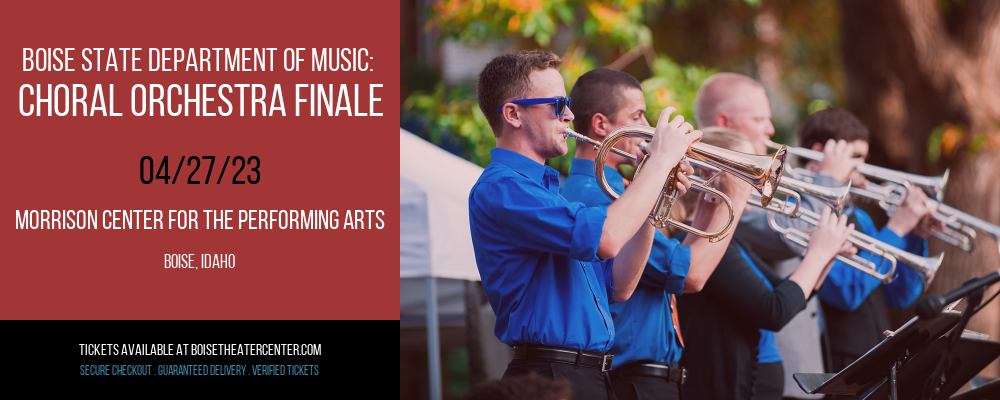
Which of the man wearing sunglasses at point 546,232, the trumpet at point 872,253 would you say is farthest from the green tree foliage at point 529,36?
the man wearing sunglasses at point 546,232

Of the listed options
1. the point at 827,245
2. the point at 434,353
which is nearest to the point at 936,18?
the point at 827,245

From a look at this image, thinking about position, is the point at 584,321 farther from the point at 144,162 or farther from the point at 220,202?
the point at 144,162

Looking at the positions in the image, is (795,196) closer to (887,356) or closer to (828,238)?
(828,238)

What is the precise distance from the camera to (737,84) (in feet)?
13.5

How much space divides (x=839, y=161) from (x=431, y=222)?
7.26 ft

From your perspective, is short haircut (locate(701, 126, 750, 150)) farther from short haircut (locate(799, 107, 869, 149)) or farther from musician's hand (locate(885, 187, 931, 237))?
musician's hand (locate(885, 187, 931, 237))

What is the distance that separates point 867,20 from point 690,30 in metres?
6.26

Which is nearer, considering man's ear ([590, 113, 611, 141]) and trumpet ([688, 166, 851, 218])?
man's ear ([590, 113, 611, 141])

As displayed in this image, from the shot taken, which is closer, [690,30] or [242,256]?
[242,256]

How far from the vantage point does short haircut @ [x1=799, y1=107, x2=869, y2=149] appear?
4516 millimetres

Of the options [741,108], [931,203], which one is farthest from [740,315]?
[931,203]

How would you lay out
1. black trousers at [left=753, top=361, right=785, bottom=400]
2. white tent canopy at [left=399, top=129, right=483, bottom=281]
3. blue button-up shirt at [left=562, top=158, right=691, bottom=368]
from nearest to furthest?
blue button-up shirt at [left=562, top=158, right=691, bottom=368], black trousers at [left=753, top=361, right=785, bottom=400], white tent canopy at [left=399, top=129, right=483, bottom=281]

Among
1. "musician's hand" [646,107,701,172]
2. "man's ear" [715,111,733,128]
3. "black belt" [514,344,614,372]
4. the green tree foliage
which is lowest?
"black belt" [514,344,614,372]

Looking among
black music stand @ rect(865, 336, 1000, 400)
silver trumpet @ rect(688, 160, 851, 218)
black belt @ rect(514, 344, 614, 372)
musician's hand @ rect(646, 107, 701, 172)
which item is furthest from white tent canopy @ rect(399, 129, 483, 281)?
black music stand @ rect(865, 336, 1000, 400)
